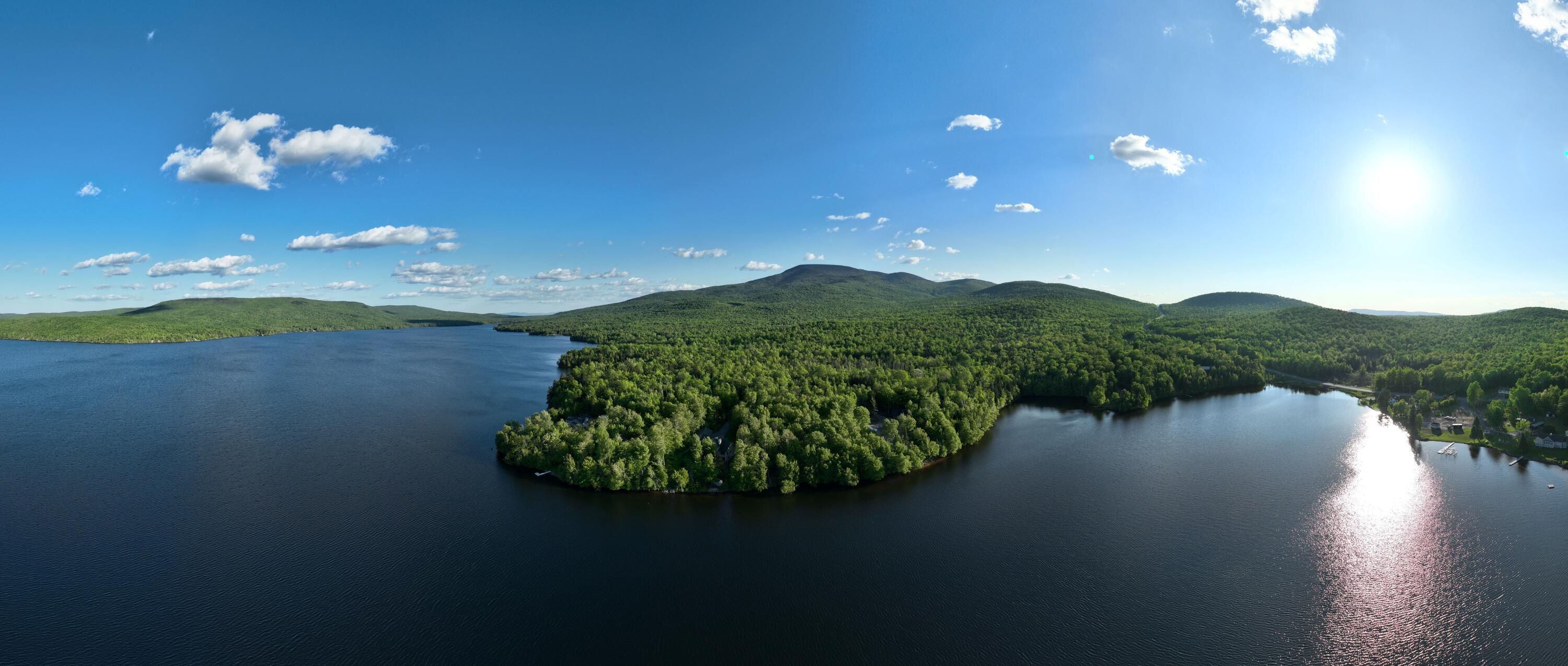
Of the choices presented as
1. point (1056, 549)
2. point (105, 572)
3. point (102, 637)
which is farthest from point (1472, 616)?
point (105, 572)

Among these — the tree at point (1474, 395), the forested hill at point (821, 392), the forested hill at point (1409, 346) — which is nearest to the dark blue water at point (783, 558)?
the forested hill at point (821, 392)

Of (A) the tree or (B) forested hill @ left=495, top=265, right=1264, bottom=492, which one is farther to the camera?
(A) the tree

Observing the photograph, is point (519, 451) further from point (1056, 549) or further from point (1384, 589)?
point (1384, 589)

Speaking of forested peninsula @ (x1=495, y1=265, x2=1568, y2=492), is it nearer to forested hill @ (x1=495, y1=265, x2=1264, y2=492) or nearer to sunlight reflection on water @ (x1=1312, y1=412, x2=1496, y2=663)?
forested hill @ (x1=495, y1=265, x2=1264, y2=492)

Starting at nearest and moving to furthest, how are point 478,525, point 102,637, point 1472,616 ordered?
point 102,637, point 1472,616, point 478,525

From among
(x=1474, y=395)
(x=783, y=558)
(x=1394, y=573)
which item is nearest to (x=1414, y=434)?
(x=1474, y=395)

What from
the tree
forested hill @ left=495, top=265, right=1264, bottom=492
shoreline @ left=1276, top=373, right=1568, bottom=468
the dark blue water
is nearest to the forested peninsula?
forested hill @ left=495, top=265, right=1264, bottom=492

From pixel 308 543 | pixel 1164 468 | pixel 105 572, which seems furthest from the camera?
pixel 1164 468
